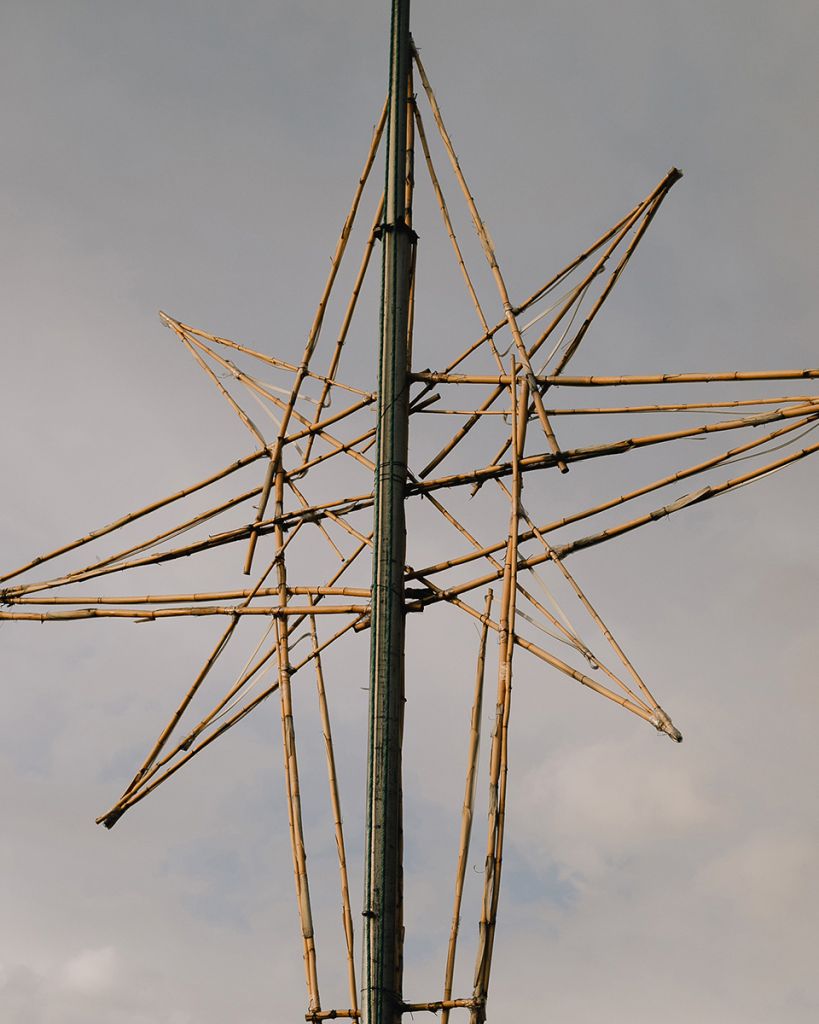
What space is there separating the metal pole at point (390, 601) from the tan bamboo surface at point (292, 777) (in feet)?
3.75

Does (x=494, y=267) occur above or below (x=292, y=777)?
above

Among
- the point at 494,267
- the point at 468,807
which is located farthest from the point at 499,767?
the point at 494,267

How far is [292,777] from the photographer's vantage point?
43.9 ft

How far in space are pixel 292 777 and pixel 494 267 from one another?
550cm

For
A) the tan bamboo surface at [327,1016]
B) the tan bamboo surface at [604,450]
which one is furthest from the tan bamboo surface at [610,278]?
the tan bamboo surface at [327,1016]

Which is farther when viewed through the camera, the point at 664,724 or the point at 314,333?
the point at 314,333

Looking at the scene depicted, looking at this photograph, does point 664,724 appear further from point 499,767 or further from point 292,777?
point 292,777

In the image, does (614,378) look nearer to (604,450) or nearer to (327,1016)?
(604,450)

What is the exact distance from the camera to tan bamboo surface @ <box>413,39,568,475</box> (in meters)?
13.3

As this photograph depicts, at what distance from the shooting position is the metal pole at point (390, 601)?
11.6 meters

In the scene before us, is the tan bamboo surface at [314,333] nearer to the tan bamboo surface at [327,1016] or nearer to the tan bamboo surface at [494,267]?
the tan bamboo surface at [494,267]

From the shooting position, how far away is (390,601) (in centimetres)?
1298

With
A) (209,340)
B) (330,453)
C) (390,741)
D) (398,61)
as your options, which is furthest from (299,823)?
(398,61)

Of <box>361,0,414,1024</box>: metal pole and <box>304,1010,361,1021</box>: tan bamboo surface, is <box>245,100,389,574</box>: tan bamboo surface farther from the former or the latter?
<box>304,1010,361,1021</box>: tan bamboo surface
